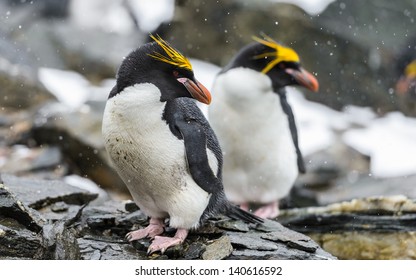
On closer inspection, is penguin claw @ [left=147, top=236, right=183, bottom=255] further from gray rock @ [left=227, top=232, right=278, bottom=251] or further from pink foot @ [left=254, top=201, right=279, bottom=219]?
pink foot @ [left=254, top=201, right=279, bottom=219]

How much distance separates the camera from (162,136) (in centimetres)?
214

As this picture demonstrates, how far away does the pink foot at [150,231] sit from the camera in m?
2.29

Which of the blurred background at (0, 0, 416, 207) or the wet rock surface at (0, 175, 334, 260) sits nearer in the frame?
the wet rock surface at (0, 175, 334, 260)

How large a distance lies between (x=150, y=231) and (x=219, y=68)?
2.58 meters

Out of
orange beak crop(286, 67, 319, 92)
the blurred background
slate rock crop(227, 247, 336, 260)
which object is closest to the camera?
slate rock crop(227, 247, 336, 260)

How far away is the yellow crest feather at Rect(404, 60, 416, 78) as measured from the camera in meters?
5.75

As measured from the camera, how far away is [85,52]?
5227 mm

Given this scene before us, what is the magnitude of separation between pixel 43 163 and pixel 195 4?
1.76 meters

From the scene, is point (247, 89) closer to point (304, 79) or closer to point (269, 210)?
point (304, 79)

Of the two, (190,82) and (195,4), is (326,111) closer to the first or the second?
(195,4)

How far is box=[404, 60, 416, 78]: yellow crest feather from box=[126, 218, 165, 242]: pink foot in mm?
3871

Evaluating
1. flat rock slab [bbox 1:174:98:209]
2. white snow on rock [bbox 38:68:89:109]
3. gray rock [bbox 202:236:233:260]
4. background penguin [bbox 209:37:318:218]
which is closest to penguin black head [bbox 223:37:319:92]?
background penguin [bbox 209:37:318:218]
